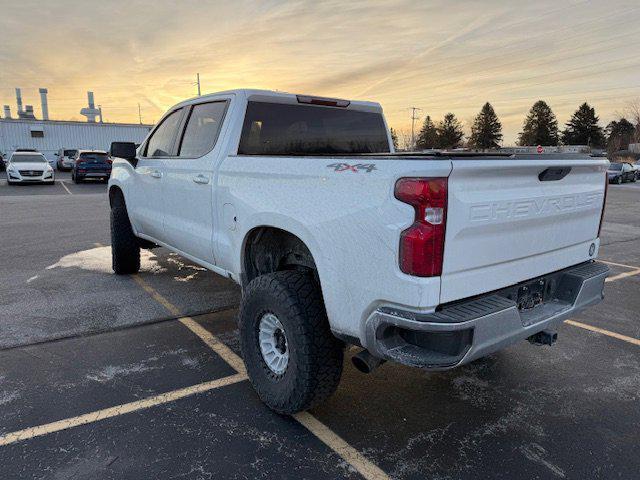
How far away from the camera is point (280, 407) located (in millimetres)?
3033

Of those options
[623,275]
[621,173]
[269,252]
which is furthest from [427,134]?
[269,252]

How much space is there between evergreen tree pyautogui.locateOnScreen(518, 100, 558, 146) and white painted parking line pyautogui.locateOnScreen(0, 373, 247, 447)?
84.7 metres

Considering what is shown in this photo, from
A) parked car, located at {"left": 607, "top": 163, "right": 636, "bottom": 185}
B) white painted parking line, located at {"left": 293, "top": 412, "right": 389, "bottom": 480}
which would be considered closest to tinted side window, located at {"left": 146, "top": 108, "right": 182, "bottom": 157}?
white painted parking line, located at {"left": 293, "top": 412, "right": 389, "bottom": 480}

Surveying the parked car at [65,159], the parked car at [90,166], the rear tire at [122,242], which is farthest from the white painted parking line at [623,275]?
the parked car at [65,159]

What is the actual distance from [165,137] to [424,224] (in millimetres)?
3679

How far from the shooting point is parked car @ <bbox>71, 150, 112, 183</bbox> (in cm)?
2291

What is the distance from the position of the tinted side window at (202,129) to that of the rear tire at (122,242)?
197 cm

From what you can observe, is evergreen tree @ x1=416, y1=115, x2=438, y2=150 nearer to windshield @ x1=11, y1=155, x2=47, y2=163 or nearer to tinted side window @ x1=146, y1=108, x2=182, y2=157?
windshield @ x1=11, y1=155, x2=47, y2=163

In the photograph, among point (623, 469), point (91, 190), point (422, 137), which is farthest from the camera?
point (422, 137)

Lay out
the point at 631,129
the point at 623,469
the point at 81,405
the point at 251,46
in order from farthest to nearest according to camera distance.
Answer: the point at 631,129, the point at 251,46, the point at 81,405, the point at 623,469

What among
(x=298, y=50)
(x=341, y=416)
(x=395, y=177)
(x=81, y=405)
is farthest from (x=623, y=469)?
(x=298, y=50)

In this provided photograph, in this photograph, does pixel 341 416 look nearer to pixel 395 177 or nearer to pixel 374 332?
pixel 374 332

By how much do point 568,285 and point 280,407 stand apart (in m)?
2.01

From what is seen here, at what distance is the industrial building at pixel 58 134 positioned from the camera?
128 feet
